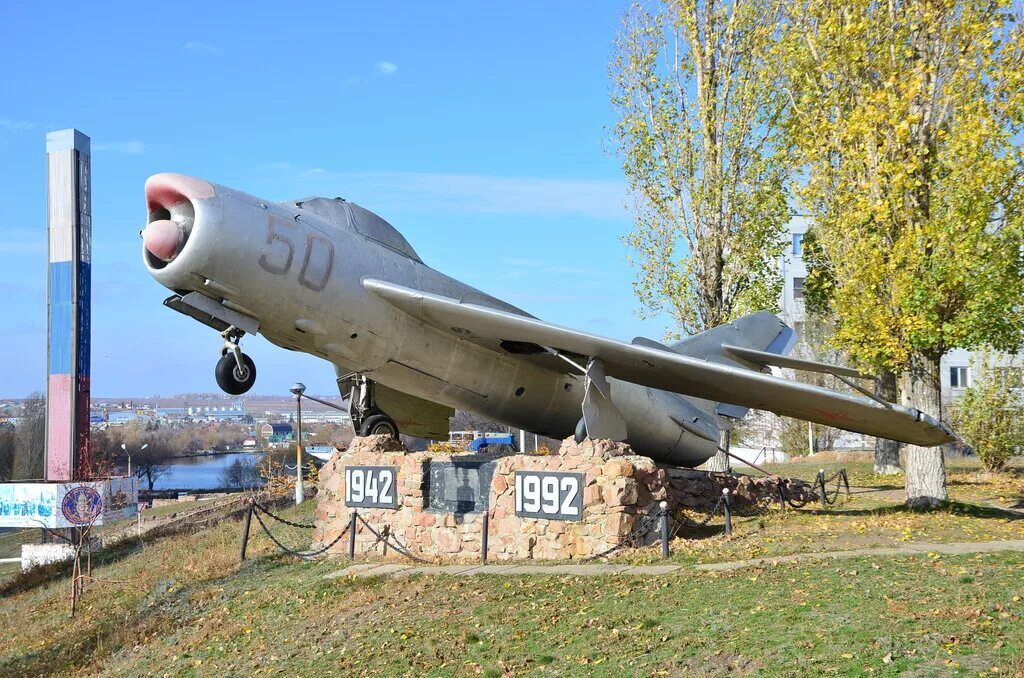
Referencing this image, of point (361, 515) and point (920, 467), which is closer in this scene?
point (361, 515)

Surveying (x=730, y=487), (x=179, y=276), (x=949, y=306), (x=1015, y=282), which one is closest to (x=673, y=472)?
(x=730, y=487)

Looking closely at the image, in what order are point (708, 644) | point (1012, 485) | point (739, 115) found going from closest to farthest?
point (708, 644) < point (1012, 485) < point (739, 115)

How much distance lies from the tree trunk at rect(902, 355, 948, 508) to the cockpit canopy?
9.89 meters

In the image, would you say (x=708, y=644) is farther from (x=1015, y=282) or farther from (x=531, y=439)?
(x=531, y=439)

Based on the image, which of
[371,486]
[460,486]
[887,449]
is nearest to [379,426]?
[371,486]

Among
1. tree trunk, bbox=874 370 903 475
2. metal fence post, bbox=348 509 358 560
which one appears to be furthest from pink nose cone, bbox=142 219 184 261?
tree trunk, bbox=874 370 903 475

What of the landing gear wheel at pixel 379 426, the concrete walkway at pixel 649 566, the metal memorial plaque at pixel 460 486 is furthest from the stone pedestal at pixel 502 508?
the concrete walkway at pixel 649 566

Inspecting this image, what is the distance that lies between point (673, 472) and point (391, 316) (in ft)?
25.7

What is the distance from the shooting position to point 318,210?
12.8 m

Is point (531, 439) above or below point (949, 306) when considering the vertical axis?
below

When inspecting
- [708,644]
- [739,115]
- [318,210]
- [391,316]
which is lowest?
[708,644]

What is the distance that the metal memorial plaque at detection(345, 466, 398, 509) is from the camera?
14898mm

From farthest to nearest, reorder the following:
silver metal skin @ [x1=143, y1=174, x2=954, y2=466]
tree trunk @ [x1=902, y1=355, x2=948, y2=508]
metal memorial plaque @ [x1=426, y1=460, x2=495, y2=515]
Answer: tree trunk @ [x1=902, y1=355, x2=948, y2=508] → metal memorial plaque @ [x1=426, y1=460, x2=495, y2=515] → silver metal skin @ [x1=143, y1=174, x2=954, y2=466]

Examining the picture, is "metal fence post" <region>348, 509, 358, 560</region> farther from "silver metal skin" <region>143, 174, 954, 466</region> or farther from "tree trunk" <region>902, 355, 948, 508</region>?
"tree trunk" <region>902, 355, 948, 508</region>
